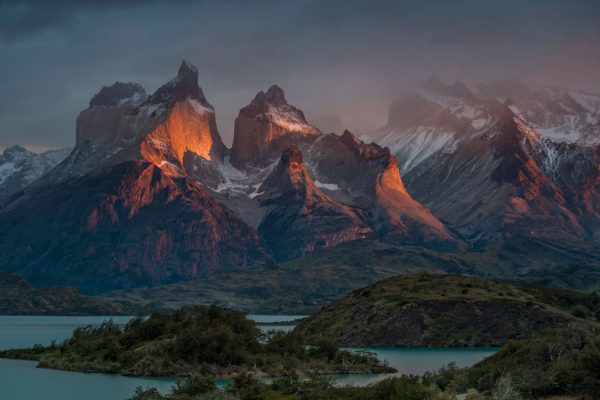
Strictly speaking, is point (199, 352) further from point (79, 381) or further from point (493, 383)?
point (493, 383)

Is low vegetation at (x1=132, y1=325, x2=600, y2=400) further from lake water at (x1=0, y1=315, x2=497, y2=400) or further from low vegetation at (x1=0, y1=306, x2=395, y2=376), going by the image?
low vegetation at (x1=0, y1=306, x2=395, y2=376)

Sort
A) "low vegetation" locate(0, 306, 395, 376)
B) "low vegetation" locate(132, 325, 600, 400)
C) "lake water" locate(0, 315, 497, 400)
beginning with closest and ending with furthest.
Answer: "low vegetation" locate(132, 325, 600, 400) → "lake water" locate(0, 315, 497, 400) → "low vegetation" locate(0, 306, 395, 376)

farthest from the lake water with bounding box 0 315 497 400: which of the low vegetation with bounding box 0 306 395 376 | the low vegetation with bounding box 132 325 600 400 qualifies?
the low vegetation with bounding box 132 325 600 400

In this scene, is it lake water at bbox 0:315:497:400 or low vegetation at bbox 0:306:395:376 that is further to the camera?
low vegetation at bbox 0:306:395:376

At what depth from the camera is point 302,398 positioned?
112375 millimetres

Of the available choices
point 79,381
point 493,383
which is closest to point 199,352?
point 79,381

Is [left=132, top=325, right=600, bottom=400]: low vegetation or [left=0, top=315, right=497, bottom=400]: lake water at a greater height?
[left=132, top=325, right=600, bottom=400]: low vegetation

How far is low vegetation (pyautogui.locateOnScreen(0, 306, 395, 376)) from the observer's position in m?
158

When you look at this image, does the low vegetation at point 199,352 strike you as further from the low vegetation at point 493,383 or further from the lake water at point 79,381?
the low vegetation at point 493,383

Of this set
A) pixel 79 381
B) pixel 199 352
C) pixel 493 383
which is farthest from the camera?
pixel 199 352

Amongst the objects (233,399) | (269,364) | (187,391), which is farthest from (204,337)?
(233,399)

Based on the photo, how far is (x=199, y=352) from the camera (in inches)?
6319

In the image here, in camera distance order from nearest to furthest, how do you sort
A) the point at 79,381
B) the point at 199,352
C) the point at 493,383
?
1. the point at 493,383
2. the point at 79,381
3. the point at 199,352

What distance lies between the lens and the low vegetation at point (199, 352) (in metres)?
158
